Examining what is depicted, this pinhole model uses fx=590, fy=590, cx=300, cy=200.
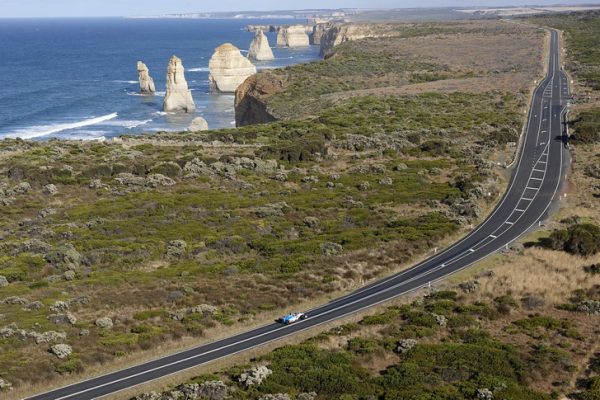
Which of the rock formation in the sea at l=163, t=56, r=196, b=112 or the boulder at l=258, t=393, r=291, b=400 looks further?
the rock formation in the sea at l=163, t=56, r=196, b=112

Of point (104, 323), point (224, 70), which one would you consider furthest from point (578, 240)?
point (224, 70)

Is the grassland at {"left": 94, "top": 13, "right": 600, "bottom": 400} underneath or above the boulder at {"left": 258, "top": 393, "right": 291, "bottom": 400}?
underneath

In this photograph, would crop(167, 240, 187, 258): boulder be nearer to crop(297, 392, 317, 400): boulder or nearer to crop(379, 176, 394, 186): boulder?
crop(297, 392, 317, 400): boulder

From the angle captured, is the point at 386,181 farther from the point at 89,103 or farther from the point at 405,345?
the point at 89,103

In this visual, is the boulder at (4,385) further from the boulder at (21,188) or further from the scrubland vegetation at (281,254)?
the boulder at (21,188)

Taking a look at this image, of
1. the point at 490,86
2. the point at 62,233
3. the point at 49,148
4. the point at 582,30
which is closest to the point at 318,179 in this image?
the point at 62,233

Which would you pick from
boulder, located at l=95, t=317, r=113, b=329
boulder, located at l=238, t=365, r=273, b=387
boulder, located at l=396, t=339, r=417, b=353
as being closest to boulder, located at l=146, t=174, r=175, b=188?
boulder, located at l=95, t=317, r=113, b=329

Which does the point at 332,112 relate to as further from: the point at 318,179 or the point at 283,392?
the point at 283,392
